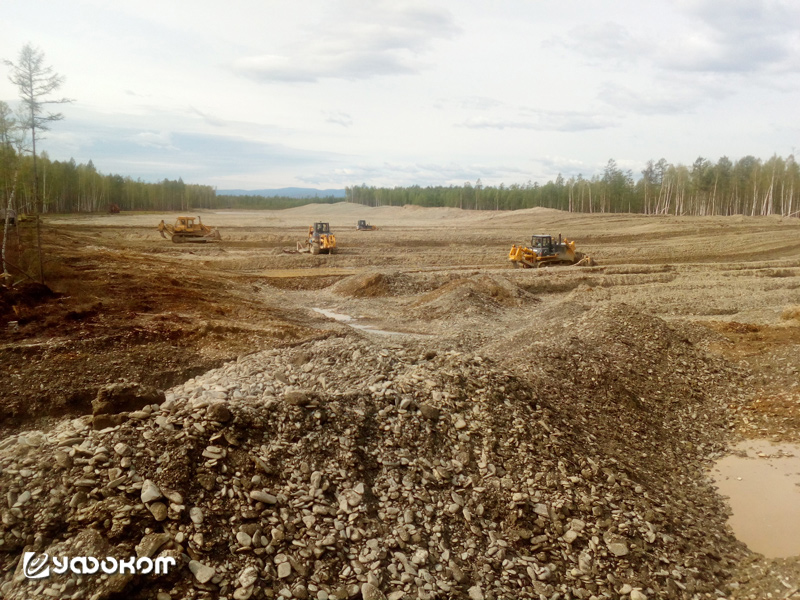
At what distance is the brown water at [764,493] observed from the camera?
269 inches

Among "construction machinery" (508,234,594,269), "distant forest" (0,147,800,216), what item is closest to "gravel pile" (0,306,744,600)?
"construction machinery" (508,234,594,269)

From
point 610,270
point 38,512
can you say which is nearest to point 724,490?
point 38,512

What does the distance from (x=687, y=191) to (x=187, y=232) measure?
56.9 meters

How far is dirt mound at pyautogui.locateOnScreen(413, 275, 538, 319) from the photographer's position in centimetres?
1778

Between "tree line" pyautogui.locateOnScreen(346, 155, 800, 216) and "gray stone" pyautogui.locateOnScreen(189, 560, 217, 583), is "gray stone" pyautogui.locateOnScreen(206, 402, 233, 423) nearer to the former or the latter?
"gray stone" pyautogui.locateOnScreen(189, 560, 217, 583)

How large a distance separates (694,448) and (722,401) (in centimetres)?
233

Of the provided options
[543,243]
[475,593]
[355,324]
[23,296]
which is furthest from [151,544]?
[543,243]

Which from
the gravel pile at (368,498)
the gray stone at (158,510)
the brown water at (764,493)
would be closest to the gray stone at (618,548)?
the gravel pile at (368,498)

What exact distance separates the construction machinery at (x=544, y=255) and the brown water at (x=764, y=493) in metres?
19.3

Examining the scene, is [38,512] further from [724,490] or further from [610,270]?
[610,270]

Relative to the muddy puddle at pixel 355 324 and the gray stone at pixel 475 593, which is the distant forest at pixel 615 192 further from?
the gray stone at pixel 475 593

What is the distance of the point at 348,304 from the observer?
66.5ft

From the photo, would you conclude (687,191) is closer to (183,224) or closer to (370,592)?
(183,224)

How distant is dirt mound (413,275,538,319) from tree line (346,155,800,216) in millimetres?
51889
